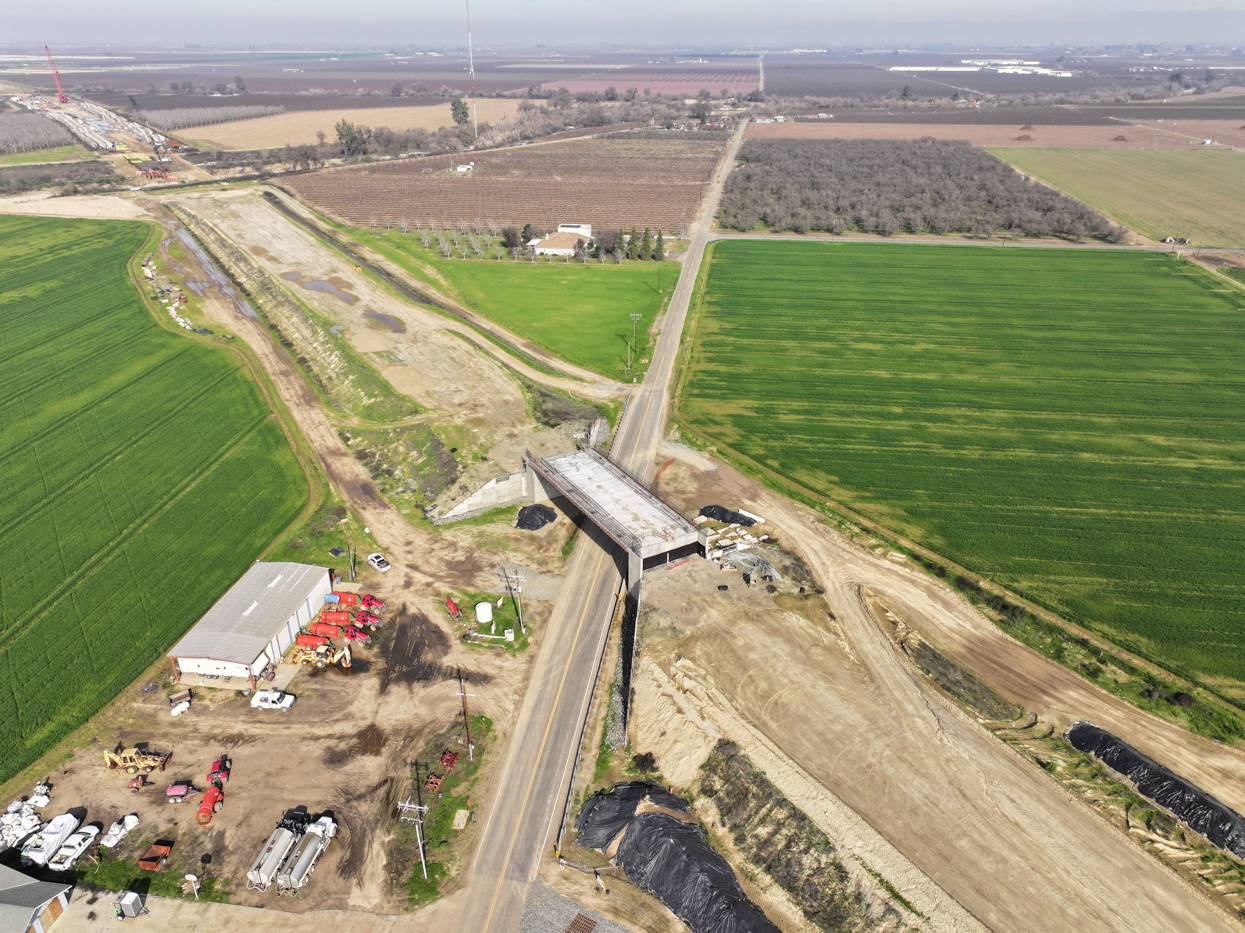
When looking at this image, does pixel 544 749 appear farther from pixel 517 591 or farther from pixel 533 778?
pixel 517 591

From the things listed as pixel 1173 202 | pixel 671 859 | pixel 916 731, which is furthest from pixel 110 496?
pixel 1173 202

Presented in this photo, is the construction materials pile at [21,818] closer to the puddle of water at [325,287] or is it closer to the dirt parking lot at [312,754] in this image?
the dirt parking lot at [312,754]

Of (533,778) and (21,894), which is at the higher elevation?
(21,894)

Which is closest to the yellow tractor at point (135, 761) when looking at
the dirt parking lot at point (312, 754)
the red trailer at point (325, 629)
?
the dirt parking lot at point (312, 754)

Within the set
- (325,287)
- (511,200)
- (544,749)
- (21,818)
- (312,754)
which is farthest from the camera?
(511,200)

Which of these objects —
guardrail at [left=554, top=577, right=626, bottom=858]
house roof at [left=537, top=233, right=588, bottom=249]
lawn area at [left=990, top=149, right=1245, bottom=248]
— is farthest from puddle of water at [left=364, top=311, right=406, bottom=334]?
lawn area at [left=990, top=149, right=1245, bottom=248]

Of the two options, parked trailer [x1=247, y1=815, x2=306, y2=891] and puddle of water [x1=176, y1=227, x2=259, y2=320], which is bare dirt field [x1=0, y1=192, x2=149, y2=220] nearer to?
puddle of water [x1=176, y1=227, x2=259, y2=320]
